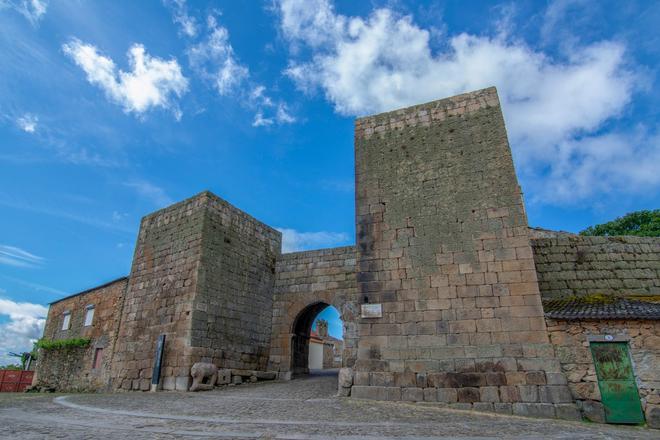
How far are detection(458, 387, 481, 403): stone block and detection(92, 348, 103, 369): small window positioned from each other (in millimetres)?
11563

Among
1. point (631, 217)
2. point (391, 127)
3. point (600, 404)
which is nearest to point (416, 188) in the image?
point (391, 127)

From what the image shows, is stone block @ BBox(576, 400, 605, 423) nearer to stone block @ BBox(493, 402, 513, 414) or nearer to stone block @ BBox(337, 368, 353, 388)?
stone block @ BBox(493, 402, 513, 414)

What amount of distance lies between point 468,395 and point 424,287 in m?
2.03

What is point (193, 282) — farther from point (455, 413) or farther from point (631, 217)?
point (631, 217)

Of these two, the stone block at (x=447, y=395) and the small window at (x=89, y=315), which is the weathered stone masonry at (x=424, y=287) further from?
the small window at (x=89, y=315)

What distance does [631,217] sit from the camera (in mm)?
23047

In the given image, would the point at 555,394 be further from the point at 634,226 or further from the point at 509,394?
the point at 634,226

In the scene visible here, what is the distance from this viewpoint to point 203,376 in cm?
998

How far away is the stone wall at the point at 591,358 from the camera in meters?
6.44

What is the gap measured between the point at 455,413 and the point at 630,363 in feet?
9.86

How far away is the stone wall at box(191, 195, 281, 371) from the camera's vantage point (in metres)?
11.0

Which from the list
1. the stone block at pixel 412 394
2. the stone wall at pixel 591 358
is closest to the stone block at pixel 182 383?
the stone block at pixel 412 394

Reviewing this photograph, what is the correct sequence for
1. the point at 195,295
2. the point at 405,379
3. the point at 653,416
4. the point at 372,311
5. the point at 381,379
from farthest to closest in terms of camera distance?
the point at 195,295
the point at 372,311
the point at 381,379
the point at 405,379
the point at 653,416

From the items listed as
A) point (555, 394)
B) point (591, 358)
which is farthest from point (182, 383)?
point (591, 358)
